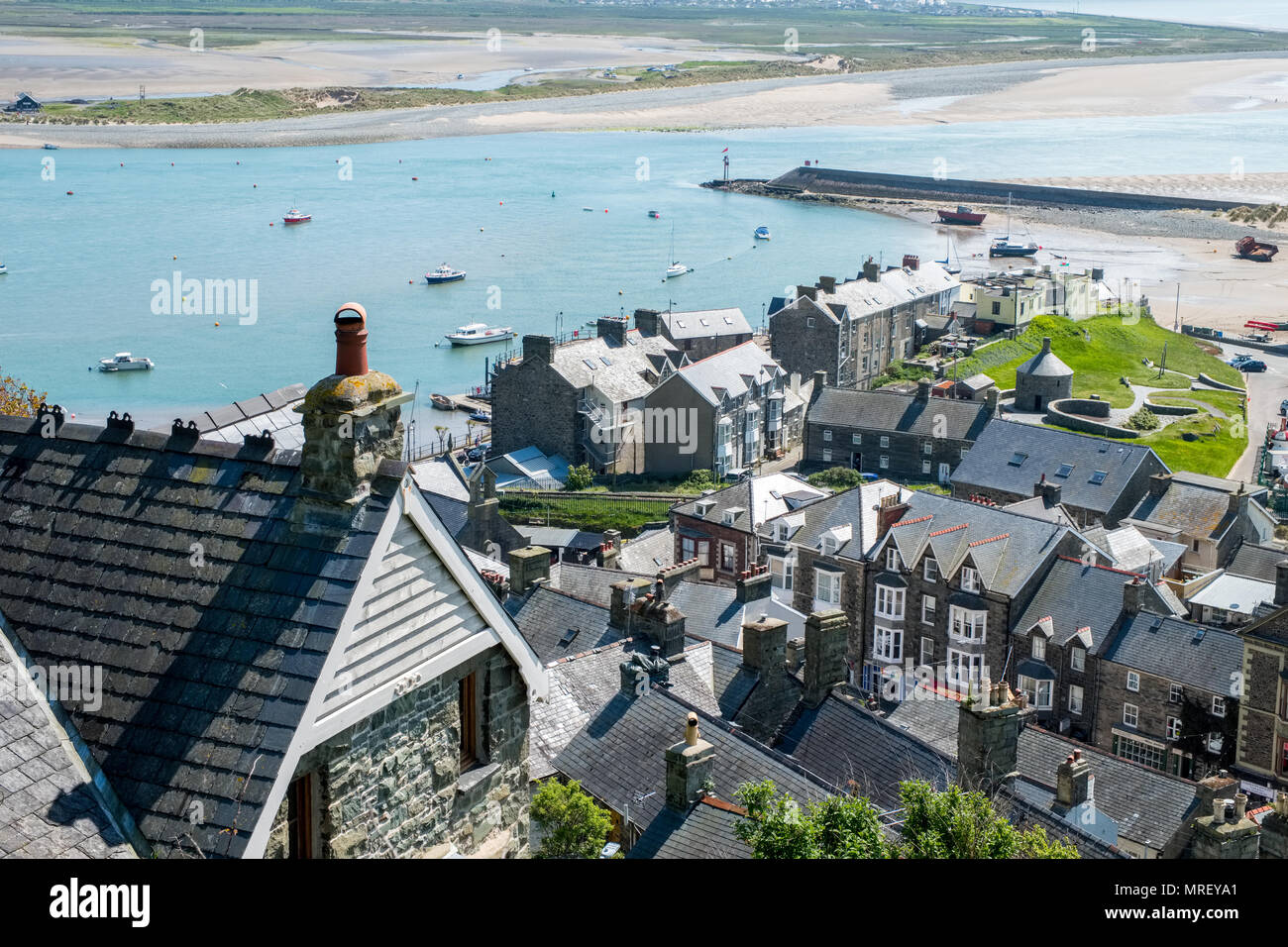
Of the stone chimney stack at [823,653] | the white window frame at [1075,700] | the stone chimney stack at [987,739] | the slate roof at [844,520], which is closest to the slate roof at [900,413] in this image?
the slate roof at [844,520]

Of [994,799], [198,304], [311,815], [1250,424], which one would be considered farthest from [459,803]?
[198,304]

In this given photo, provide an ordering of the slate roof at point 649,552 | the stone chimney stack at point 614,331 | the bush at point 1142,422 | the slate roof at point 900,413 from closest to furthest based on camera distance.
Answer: the slate roof at point 649,552 → the slate roof at point 900,413 → the stone chimney stack at point 614,331 → the bush at point 1142,422

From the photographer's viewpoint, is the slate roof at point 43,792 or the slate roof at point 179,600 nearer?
the slate roof at point 43,792

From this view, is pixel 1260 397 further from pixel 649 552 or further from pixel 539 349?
pixel 649 552

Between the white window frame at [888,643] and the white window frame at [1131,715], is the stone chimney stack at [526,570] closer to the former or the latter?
the white window frame at [888,643]

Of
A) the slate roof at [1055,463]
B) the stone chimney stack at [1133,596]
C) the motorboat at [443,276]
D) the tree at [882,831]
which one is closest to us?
the tree at [882,831]

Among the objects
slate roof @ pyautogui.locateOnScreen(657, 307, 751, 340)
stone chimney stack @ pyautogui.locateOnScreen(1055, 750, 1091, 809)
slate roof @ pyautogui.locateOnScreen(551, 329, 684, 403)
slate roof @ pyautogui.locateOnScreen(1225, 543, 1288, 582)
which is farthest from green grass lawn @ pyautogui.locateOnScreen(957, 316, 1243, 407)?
stone chimney stack @ pyautogui.locateOnScreen(1055, 750, 1091, 809)

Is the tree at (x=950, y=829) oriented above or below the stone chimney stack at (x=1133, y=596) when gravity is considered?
above

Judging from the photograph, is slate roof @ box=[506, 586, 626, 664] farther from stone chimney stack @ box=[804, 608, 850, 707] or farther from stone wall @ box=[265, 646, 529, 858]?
stone wall @ box=[265, 646, 529, 858]
